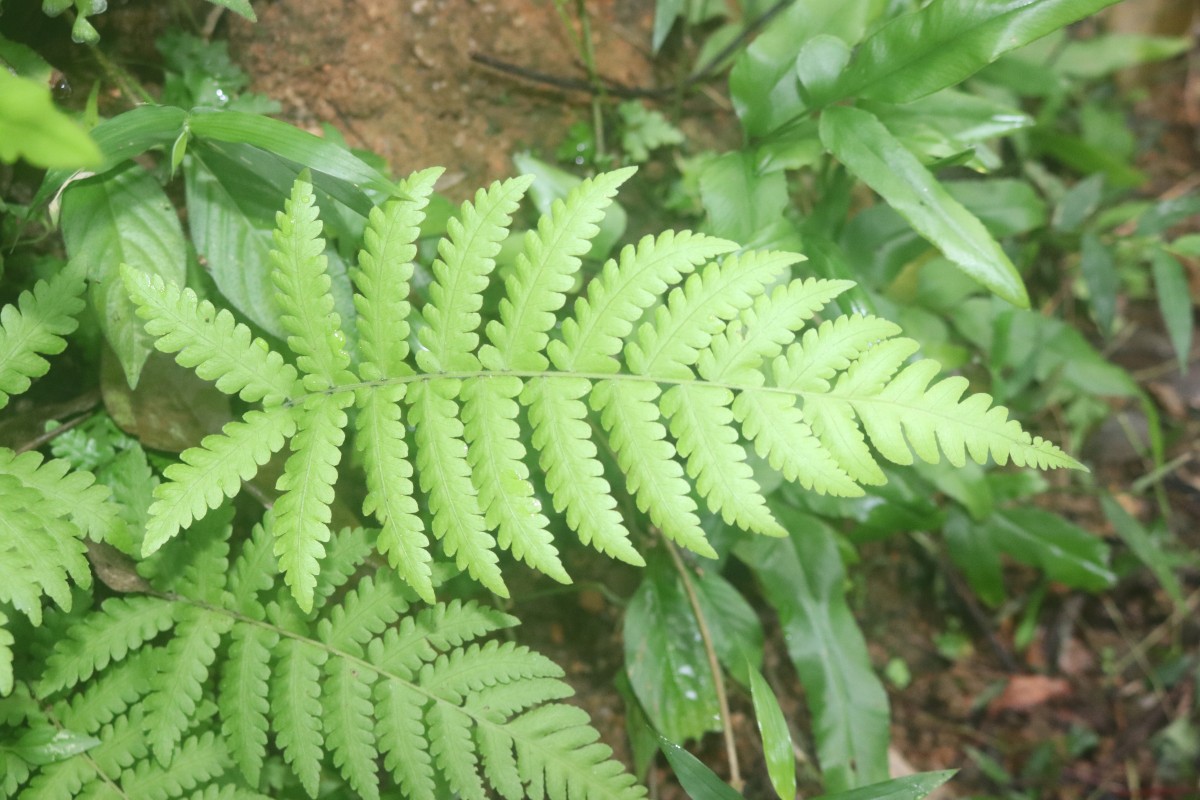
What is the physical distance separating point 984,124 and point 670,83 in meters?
1.09

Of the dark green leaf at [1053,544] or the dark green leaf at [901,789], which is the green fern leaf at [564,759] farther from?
the dark green leaf at [1053,544]

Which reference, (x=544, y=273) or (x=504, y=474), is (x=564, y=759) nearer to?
(x=504, y=474)

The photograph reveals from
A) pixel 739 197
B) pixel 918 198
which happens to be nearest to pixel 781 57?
pixel 739 197

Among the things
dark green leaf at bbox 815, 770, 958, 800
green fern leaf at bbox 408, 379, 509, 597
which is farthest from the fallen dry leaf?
green fern leaf at bbox 408, 379, 509, 597

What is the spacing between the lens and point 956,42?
70.9 inches

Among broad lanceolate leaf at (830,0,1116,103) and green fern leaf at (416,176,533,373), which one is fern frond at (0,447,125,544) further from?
broad lanceolate leaf at (830,0,1116,103)

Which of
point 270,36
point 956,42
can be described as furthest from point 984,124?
point 270,36

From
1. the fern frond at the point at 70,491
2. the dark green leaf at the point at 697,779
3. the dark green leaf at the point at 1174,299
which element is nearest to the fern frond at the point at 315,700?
the dark green leaf at the point at 697,779

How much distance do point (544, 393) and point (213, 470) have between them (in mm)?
611

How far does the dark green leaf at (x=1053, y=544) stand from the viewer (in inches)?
120

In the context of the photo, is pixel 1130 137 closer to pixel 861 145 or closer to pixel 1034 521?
pixel 1034 521

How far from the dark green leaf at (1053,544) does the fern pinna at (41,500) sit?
289cm

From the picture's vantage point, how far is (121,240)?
1732 mm

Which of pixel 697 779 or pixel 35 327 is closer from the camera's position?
pixel 35 327
